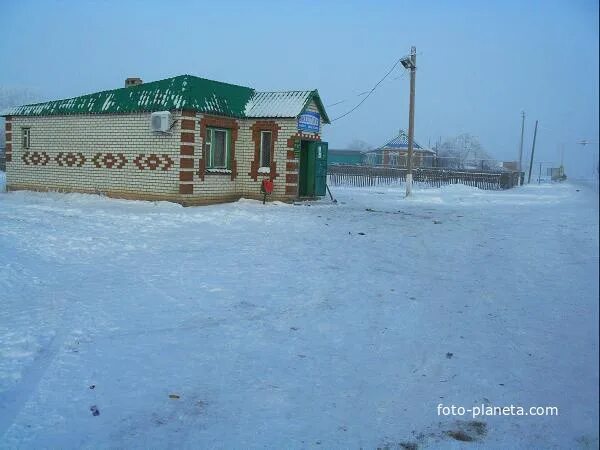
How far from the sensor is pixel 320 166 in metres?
Result: 20.0

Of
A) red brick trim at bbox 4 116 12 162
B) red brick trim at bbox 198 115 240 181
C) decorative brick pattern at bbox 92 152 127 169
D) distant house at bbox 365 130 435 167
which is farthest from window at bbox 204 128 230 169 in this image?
distant house at bbox 365 130 435 167

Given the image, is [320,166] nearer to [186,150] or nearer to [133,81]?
[186,150]

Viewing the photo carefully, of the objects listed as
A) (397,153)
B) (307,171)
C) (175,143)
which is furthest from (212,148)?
(397,153)

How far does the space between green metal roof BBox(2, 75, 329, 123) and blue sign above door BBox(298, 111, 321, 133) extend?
0.37 m

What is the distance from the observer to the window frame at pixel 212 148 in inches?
692

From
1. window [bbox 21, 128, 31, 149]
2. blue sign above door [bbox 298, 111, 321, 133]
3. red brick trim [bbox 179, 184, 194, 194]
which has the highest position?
blue sign above door [bbox 298, 111, 321, 133]

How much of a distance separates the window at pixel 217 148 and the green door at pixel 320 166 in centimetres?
329

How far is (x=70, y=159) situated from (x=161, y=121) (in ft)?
16.2

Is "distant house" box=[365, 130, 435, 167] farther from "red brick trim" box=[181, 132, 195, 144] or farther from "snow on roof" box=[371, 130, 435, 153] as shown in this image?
"red brick trim" box=[181, 132, 195, 144]

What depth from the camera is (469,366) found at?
16.3ft

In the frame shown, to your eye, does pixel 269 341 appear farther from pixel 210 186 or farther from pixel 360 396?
pixel 210 186

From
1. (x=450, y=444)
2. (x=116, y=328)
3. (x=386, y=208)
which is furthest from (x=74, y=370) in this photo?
(x=386, y=208)

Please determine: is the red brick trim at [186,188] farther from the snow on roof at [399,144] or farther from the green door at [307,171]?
the snow on roof at [399,144]

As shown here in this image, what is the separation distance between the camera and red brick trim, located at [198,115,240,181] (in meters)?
17.0
